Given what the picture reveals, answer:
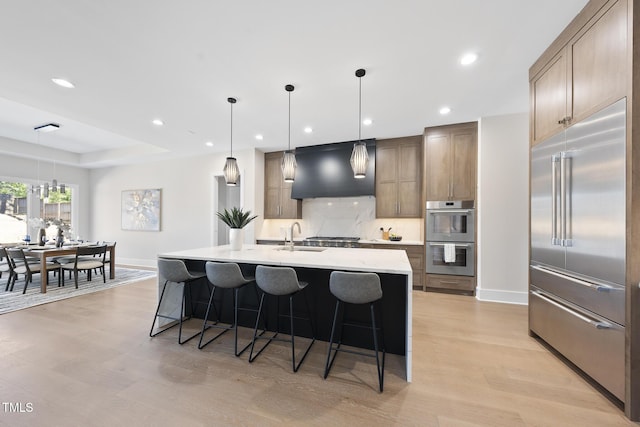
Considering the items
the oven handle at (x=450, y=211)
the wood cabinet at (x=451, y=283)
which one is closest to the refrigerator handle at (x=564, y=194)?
the oven handle at (x=450, y=211)

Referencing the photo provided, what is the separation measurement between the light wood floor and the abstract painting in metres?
3.87

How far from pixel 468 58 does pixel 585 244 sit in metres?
1.92

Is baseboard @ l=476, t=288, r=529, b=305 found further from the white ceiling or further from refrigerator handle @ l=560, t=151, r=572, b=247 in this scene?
the white ceiling

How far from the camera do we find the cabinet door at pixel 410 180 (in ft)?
14.9

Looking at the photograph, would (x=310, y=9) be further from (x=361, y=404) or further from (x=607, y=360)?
(x=607, y=360)

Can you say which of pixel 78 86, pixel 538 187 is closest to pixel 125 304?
pixel 78 86

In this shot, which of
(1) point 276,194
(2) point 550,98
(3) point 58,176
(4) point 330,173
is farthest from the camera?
(3) point 58,176

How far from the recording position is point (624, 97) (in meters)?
1.60

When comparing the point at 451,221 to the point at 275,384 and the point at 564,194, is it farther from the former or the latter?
the point at 275,384

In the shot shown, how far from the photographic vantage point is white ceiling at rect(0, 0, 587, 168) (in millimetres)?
1876

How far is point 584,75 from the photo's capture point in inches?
76.9

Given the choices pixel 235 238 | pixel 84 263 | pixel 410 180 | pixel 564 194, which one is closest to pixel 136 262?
pixel 84 263

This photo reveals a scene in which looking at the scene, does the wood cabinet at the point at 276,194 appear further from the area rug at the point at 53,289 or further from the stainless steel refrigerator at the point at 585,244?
the stainless steel refrigerator at the point at 585,244

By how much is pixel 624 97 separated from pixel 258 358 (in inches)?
131
